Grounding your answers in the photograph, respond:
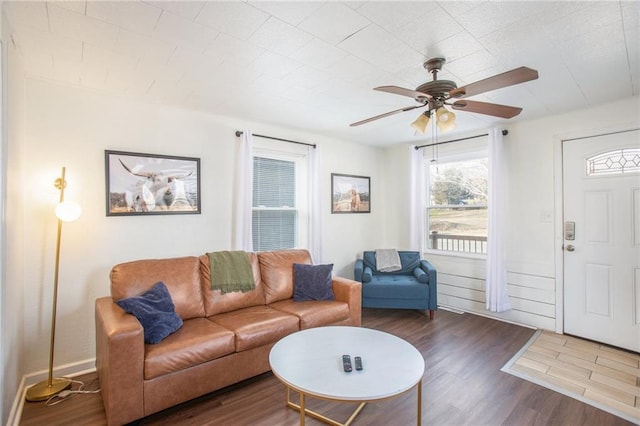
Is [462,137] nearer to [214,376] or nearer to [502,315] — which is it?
[502,315]

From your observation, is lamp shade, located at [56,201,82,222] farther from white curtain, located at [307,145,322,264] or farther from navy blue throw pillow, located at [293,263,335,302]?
white curtain, located at [307,145,322,264]

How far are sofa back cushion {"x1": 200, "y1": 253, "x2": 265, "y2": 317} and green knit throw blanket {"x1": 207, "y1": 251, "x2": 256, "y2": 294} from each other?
0.04m

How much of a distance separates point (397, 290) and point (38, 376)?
3.50m

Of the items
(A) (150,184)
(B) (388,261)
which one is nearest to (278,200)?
(A) (150,184)

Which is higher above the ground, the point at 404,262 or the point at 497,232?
the point at 497,232

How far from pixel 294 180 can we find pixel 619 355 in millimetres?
3866

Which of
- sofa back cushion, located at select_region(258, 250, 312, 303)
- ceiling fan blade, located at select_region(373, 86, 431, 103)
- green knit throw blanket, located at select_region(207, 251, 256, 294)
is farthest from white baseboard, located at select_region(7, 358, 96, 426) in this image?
ceiling fan blade, located at select_region(373, 86, 431, 103)

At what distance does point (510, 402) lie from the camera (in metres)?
2.24

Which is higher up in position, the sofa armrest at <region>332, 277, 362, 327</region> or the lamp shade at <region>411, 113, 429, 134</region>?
the lamp shade at <region>411, 113, 429, 134</region>

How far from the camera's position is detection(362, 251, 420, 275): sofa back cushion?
14.3ft

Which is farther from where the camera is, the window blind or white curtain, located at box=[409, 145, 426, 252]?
white curtain, located at box=[409, 145, 426, 252]

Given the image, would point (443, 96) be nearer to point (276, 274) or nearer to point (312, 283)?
point (312, 283)

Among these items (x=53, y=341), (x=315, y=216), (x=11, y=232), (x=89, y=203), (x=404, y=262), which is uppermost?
(x=89, y=203)

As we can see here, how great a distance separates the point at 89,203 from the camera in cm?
271
